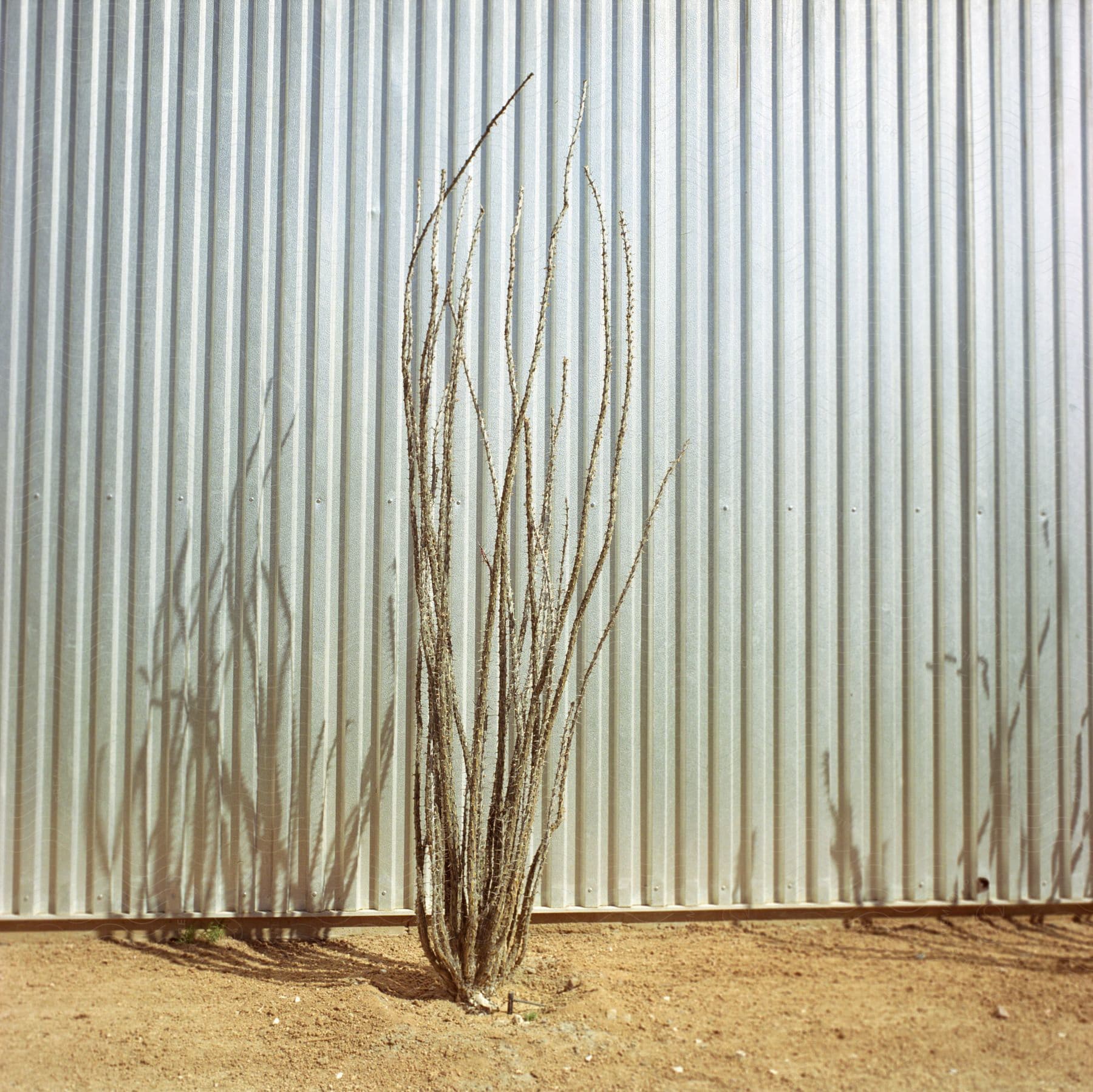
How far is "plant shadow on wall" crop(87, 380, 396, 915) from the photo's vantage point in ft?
10.8

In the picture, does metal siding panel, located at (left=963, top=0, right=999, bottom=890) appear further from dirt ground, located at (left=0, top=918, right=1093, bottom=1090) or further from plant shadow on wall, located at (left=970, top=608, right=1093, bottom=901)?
dirt ground, located at (left=0, top=918, right=1093, bottom=1090)

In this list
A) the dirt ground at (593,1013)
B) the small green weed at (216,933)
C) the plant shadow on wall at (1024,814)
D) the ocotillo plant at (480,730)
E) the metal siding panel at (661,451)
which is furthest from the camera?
the plant shadow on wall at (1024,814)

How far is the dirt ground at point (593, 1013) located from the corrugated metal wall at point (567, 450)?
198 mm

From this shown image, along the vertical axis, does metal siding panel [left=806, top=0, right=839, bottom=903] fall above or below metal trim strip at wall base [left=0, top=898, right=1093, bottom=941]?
above

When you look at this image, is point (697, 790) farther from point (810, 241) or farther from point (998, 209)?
point (998, 209)

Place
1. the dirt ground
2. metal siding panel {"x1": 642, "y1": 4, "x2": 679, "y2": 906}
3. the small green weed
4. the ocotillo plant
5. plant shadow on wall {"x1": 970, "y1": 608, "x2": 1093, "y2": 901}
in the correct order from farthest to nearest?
1. plant shadow on wall {"x1": 970, "y1": 608, "x2": 1093, "y2": 901}
2. metal siding panel {"x1": 642, "y1": 4, "x2": 679, "y2": 906}
3. the small green weed
4. the ocotillo plant
5. the dirt ground

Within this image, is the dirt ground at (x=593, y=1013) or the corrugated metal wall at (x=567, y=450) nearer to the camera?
the dirt ground at (x=593, y=1013)

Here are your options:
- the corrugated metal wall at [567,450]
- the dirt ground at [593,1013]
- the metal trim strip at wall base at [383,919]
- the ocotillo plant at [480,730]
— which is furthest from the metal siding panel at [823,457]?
the ocotillo plant at [480,730]

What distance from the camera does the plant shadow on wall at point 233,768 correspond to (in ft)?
10.8

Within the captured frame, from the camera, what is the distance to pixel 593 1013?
2.66 m

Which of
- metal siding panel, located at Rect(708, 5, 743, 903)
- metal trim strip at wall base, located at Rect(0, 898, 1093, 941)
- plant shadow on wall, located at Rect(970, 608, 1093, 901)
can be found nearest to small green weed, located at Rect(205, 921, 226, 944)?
metal trim strip at wall base, located at Rect(0, 898, 1093, 941)

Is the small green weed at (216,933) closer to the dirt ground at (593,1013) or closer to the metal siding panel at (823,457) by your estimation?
the dirt ground at (593,1013)

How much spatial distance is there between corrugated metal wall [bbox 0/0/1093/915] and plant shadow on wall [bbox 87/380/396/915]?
14 mm

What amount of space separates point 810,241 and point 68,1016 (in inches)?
145
